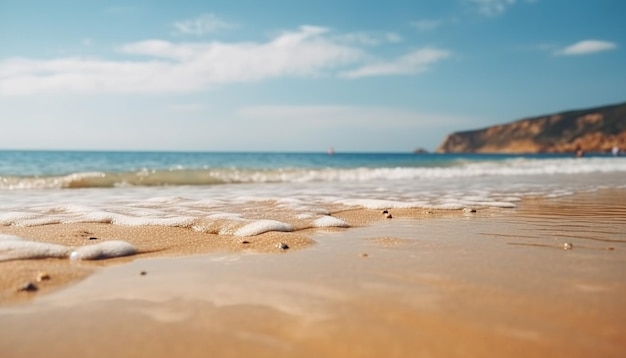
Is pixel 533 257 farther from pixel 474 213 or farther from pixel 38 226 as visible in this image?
pixel 38 226

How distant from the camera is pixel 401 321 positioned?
5.71 feet

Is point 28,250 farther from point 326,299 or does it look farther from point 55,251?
point 326,299

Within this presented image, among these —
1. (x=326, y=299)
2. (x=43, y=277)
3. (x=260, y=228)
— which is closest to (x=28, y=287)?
(x=43, y=277)

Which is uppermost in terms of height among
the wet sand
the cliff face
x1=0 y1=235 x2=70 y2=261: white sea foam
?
the cliff face

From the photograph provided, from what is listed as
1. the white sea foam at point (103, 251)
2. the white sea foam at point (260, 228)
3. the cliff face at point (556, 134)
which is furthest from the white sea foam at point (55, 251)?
the cliff face at point (556, 134)

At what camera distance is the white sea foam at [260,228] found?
3.68 metres

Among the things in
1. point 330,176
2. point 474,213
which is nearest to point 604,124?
point 330,176

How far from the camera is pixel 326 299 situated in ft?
6.54

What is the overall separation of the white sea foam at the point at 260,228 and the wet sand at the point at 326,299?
19 centimetres

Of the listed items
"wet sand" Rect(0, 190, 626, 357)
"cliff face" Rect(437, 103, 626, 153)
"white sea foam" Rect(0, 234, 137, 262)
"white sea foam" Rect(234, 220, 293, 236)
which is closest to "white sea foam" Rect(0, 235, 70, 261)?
"white sea foam" Rect(0, 234, 137, 262)

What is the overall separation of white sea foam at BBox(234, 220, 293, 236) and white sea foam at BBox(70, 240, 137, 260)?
92 cm

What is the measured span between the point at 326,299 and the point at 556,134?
133 meters

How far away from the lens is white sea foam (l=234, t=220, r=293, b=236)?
3.68 meters

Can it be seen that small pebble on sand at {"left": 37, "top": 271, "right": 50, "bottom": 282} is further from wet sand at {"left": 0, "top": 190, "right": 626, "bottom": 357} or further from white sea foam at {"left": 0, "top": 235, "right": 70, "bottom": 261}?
white sea foam at {"left": 0, "top": 235, "right": 70, "bottom": 261}
